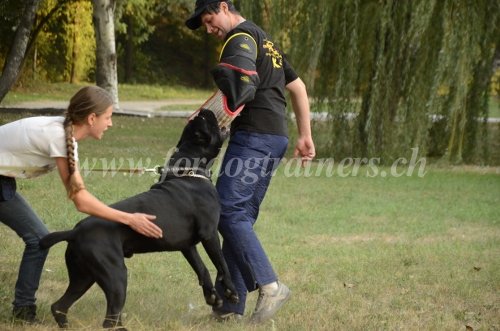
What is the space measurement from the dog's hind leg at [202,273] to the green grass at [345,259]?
19 cm

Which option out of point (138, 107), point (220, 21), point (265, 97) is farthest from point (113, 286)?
point (138, 107)

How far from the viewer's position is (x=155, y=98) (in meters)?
39.7

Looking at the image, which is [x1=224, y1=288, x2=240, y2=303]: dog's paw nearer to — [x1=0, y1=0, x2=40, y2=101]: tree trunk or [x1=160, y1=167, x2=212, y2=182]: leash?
[x1=160, y1=167, x2=212, y2=182]: leash

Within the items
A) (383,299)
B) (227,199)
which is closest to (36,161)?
(227,199)

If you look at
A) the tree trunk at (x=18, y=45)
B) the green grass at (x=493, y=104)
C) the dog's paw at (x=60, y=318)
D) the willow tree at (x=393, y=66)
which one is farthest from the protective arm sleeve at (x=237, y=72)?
the tree trunk at (x=18, y=45)

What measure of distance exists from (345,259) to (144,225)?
377 centimetres

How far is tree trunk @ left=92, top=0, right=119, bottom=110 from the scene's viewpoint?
85.6 ft

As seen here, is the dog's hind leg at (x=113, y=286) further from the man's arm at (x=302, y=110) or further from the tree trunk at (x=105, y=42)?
the tree trunk at (x=105, y=42)

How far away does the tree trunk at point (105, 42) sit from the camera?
26.1 meters

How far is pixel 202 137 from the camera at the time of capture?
5617mm

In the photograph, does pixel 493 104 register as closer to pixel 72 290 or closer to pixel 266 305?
pixel 266 305

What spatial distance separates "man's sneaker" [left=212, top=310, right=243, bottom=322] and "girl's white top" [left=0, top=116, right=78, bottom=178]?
1.48 metres

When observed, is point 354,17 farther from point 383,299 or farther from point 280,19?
point 383,299

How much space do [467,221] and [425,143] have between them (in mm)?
4434
